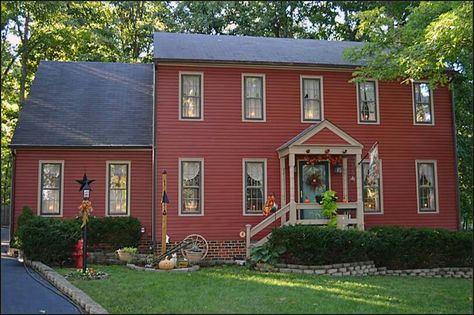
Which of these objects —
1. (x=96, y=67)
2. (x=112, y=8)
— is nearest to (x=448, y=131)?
(x=96, y=67)

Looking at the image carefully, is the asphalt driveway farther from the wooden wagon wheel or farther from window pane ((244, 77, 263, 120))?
window pane ((244, 77, 263, 120))

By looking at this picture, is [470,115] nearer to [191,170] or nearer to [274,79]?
[274,79]

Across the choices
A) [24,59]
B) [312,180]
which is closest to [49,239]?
[312,180]

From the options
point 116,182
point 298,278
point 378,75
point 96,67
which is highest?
point 96,67

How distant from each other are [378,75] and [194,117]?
593 cm

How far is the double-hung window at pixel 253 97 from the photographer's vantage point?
16.2 m

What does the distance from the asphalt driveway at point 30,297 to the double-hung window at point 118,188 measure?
437 centimetres

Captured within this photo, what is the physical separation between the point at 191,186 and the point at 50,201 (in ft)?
15.5

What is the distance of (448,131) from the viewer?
17.6 metres

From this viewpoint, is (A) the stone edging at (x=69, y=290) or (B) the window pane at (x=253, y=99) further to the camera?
(B) the window pane at (x=253, y=99)

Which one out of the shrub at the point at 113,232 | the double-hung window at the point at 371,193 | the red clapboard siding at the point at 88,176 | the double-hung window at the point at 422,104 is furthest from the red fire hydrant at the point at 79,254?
the double-hung window at the point at 422,104

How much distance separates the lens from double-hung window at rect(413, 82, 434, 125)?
17.4 metres

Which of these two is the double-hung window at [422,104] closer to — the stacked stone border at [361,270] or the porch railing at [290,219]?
the porch railing at [290,219]

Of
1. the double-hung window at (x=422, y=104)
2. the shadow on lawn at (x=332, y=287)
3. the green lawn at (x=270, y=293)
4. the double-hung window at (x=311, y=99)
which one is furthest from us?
the double-hung window at (x=422, y=104)
